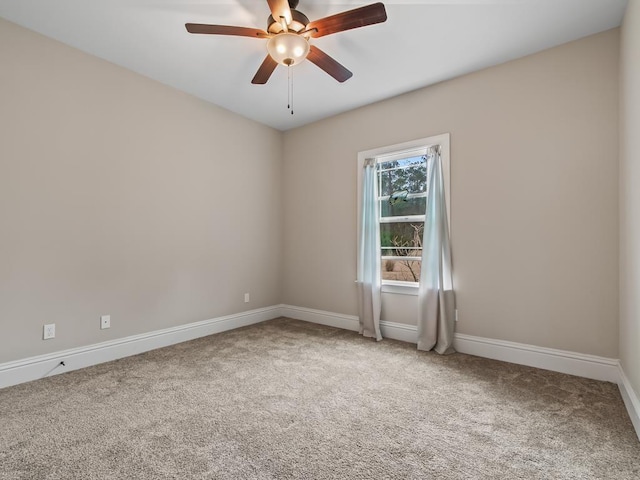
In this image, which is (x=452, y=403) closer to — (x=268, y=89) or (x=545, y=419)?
(x=545, y=419)

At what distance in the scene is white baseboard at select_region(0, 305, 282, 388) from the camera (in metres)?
2.55

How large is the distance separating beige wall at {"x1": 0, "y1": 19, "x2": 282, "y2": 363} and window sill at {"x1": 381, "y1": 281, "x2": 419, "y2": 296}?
1.87 meters

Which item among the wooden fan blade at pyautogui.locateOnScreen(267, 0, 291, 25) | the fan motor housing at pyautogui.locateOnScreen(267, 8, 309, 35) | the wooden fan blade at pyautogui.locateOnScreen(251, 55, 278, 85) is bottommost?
the wooden fan blade at pyautogui.locateOnScreen(251, 55, 278, 85)

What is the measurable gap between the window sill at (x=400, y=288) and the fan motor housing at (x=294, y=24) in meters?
2.72

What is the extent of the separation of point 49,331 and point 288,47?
297cm

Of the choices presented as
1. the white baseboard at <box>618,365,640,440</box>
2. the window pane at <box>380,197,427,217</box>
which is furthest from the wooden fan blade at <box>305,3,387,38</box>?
the white baseboard at <box>618,365,640,440</box>

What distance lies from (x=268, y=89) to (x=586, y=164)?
10.2 ft

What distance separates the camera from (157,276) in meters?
3.46

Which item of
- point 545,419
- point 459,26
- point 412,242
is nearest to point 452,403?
point 545,419

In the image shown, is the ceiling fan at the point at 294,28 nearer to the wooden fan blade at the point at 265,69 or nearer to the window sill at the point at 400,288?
the wooden fan blade at the point at 265,69

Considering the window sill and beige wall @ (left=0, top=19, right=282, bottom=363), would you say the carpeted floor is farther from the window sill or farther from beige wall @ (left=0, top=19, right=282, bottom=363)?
the window sill

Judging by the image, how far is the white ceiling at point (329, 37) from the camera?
7.80ft

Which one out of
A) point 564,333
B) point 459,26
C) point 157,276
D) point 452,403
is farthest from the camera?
point 157,276

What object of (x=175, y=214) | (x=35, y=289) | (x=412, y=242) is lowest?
(x=35, y=289)
